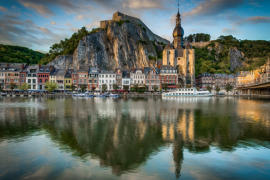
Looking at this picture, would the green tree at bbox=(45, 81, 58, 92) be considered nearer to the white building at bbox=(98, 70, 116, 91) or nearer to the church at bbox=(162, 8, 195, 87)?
the white building at bbox=(98, 70, 116, 91)

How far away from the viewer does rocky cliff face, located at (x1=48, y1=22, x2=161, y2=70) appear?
84.7m

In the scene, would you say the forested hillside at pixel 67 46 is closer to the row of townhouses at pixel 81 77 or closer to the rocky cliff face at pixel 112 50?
the rocky cliff face at pixel 112 50

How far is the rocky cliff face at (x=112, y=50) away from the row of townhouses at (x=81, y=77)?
12.2 m

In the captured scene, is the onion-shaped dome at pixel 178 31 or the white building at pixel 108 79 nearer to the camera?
the white building at pixel 108 79

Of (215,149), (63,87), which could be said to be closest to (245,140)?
(215,149)

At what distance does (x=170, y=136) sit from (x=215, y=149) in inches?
112

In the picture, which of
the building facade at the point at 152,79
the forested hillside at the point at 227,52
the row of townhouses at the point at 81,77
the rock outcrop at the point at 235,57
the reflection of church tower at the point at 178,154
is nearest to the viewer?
the reflection of church tower at the point at 178,154

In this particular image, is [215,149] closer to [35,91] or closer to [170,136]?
[170,136]

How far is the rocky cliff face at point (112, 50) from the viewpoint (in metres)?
84.7

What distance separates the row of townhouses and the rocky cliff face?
12.2 metres

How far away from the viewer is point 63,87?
71.2 meters

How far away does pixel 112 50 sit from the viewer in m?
92.7

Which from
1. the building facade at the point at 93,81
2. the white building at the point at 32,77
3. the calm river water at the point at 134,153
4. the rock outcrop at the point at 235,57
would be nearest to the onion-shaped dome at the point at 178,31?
the building facade at the point at 93,81

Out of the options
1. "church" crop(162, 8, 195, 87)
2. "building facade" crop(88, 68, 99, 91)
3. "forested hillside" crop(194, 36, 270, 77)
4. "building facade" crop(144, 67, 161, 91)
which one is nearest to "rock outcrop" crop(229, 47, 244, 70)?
"forested hillside" crop(194, 36, 270, 77)
